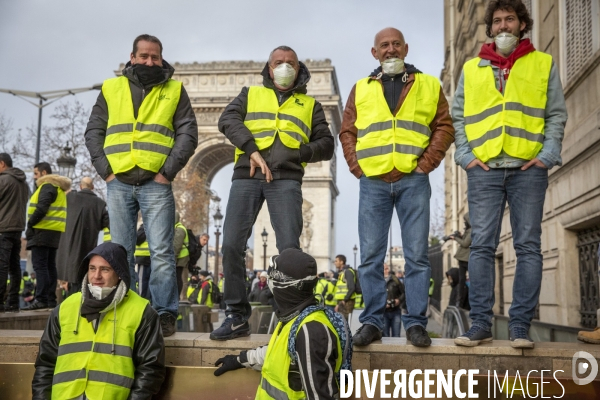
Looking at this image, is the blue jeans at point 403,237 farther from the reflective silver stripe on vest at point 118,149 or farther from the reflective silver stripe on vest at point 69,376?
the reflective silver stripe on vest at point 69,376

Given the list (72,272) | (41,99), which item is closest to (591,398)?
(72,272)

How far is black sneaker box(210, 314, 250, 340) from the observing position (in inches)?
185

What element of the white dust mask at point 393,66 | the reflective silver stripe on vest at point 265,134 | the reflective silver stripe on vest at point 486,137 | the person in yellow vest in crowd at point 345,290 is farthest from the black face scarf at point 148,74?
the person in yellow vest in crowd at point 345,290

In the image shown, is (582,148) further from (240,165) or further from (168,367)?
(168,367)

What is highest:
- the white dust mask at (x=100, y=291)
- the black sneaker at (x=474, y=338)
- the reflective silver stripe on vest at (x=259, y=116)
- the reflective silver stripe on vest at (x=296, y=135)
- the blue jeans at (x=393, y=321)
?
the reflective silver stripe on vest at (x=259, y=116)

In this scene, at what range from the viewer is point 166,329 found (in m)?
4.96

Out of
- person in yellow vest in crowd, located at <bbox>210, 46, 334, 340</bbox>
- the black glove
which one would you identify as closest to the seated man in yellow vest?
the black glove

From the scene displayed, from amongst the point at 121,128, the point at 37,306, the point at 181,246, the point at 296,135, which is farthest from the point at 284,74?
the point at 181,246

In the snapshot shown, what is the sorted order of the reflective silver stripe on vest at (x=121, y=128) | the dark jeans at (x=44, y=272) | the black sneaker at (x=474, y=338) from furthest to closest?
the dark jeans at (x=44, y=272)
the reflective silver stripe on vest at (x=121, y=128)
the black sneaker at (x=474, y=338)

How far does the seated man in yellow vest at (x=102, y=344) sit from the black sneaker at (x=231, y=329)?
632mm

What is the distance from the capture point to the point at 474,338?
14.8ft

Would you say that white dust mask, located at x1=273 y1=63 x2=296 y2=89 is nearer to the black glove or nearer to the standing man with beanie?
the black glove

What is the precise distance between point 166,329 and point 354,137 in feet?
6.73

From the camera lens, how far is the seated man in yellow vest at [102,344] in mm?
3953
